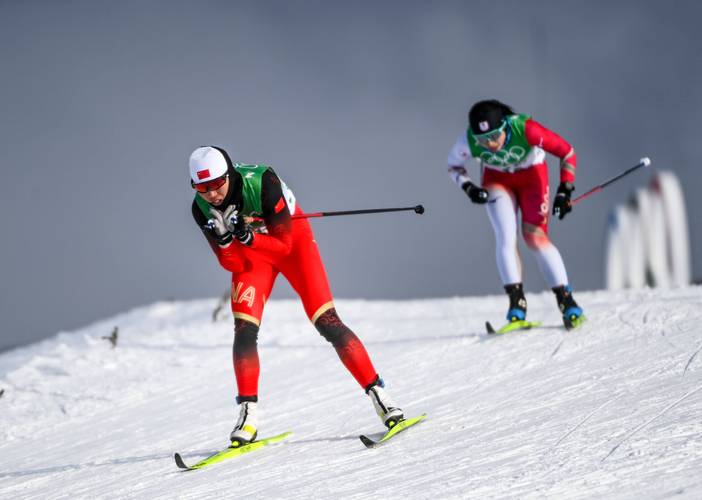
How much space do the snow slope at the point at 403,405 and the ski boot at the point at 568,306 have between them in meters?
0.17

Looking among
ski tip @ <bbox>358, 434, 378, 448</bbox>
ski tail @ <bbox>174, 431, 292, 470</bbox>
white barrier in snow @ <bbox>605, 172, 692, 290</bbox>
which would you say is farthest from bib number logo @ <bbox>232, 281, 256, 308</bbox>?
white barrier in snow @ <bbox>605, 172, 692, 290</bbox>

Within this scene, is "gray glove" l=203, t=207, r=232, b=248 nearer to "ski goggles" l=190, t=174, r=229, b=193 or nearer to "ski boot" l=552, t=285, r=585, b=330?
"ski goggles" l=190, t=174, r=229, b=193

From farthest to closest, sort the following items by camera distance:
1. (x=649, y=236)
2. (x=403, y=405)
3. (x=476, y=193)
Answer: (x=649, y=236) < (x=476, y=193) < (x=403, y=405)

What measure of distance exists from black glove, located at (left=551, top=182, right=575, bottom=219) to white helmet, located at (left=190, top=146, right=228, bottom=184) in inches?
108

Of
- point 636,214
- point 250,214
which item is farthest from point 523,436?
point 636,214

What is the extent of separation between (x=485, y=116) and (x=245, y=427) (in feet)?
9.04

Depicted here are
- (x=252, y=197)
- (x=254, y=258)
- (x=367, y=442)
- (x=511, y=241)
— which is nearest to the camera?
(x=367, y=442)

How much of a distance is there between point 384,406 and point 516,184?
105 inches

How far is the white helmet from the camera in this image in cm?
388

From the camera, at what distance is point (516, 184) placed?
240 inches

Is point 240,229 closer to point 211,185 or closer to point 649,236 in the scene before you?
point 211,185

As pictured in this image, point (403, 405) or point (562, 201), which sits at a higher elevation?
point (562, 201)

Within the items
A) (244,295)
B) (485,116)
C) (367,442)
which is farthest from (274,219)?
(485,116)

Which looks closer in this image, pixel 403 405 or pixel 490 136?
pixel 403 405
